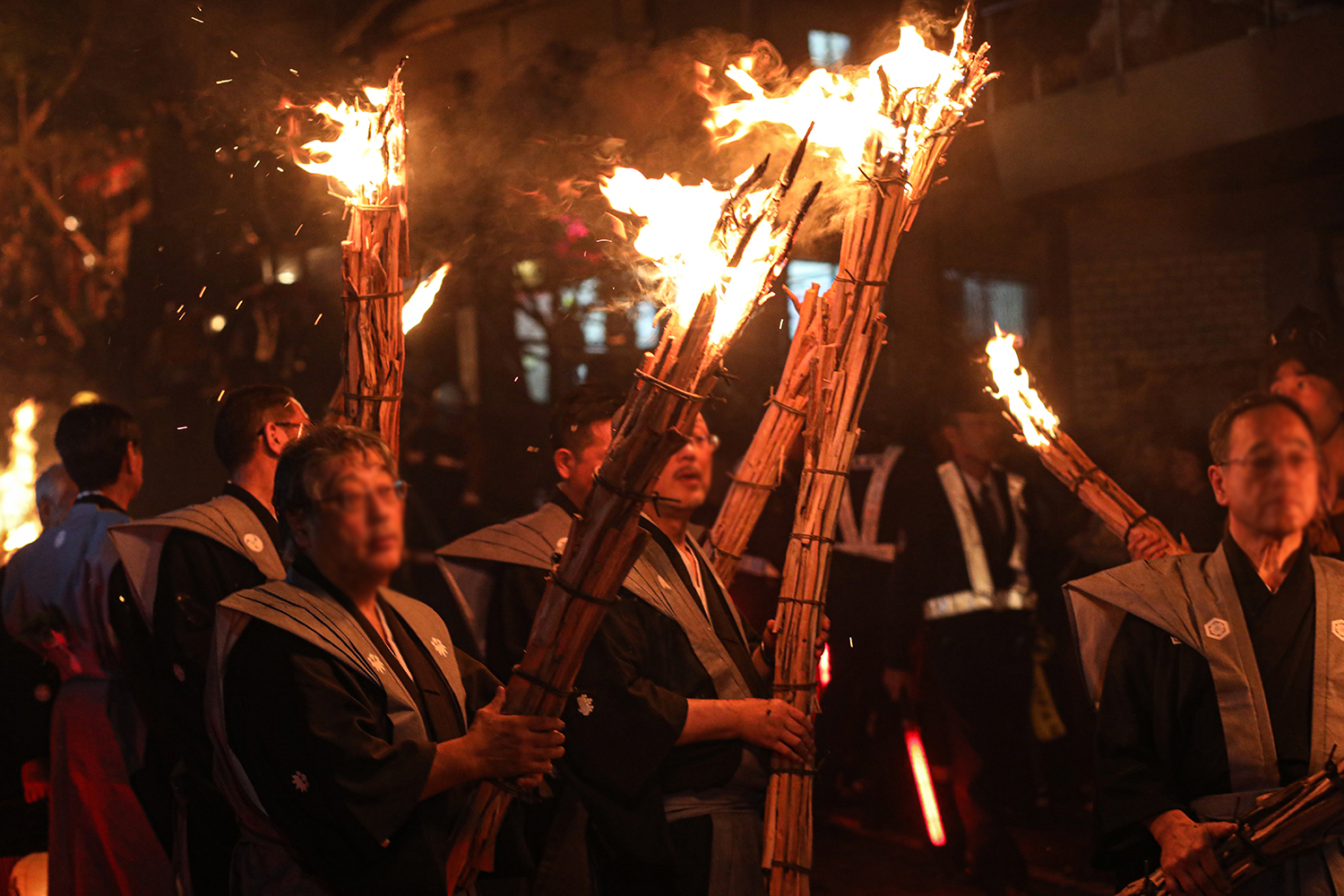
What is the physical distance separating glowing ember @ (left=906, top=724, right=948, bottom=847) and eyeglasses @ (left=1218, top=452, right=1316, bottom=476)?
125 inches

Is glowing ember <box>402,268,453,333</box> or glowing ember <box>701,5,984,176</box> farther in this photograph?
glowing ember <box>402,268,453,333</box>

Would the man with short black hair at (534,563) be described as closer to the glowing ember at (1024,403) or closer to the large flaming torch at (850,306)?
the large flaming torch at (850,306)

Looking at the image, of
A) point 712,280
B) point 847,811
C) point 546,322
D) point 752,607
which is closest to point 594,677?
point 712,280

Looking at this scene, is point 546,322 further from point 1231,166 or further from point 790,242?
point 790,242

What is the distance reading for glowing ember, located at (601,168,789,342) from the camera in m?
2.10

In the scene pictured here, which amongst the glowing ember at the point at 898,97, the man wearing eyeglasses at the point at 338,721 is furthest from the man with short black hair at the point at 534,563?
the glowing ember at the point at 898,97

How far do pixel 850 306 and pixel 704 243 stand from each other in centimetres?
84

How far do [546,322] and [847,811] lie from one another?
5.26 metres

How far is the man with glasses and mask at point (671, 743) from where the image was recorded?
2.56m

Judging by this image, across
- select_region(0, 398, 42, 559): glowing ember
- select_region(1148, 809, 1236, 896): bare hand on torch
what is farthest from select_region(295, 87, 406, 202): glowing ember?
select_region(0, 398, 42, 559): glowing ember

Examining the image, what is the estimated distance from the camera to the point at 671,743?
8.33ft

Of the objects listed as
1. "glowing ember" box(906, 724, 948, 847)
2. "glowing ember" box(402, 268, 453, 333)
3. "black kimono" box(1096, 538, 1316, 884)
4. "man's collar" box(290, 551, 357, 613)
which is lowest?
"glowing ember" box(906, 724, 948, 847)

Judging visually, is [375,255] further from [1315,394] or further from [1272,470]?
[1315,394]

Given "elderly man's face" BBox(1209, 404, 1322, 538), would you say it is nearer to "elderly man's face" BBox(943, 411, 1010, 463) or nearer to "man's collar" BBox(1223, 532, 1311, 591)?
"man's collar" BBox(1223, 532, 1311, 591)
